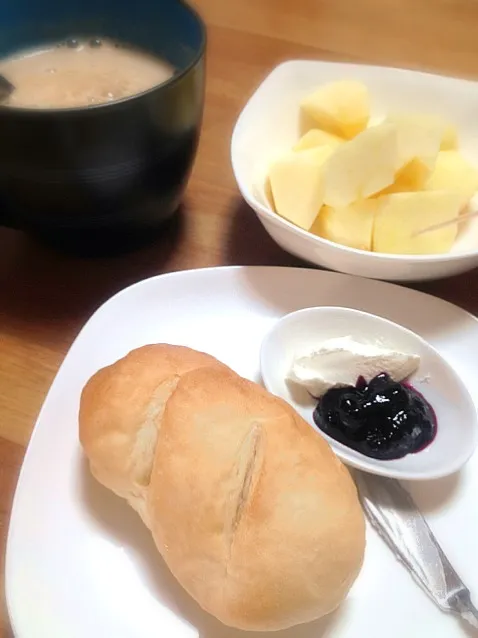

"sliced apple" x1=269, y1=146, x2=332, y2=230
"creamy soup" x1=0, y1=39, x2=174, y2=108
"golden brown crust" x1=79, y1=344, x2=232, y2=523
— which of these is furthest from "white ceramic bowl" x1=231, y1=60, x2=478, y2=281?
"golden brown crust" x1=79, y1=344, x2=232, y2=523

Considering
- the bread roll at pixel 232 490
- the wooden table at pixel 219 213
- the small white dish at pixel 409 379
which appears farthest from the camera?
the wooden table at pixel 219 213

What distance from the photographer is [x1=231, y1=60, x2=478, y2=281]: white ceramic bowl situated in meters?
0.80

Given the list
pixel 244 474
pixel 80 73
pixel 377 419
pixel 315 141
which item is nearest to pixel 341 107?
pixel 315 141

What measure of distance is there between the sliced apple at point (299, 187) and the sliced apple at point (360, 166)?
1cm

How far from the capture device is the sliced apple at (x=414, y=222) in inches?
Answer: 30.8

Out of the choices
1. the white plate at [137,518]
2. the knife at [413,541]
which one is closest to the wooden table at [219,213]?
the white plate at [137,518]

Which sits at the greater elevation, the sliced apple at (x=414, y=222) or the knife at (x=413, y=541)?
the sliced apple at (x=414, y=222)

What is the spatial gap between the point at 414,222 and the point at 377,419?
0.79 feet

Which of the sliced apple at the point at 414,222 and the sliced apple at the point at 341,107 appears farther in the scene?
the sliced apple at the point at 341,107

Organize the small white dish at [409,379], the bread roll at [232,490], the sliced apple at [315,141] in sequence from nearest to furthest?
the bread roll at [232,490] → the small white dish at [409,379] → the sliced apple at [315,141]

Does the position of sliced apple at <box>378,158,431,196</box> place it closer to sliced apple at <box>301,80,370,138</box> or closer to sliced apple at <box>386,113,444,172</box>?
sliced apple at <box>386,113,444,172</box>

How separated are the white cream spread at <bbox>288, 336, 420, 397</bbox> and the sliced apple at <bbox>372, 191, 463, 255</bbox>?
134 millimetres

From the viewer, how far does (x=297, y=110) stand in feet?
3.11

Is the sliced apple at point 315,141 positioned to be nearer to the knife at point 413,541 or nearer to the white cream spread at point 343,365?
the white cream spread at point 343,365
